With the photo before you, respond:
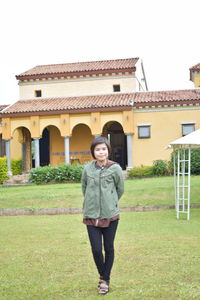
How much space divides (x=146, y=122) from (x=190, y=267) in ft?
79.1

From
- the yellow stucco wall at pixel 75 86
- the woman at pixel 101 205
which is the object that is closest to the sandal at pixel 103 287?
the woman at pixel 101 205

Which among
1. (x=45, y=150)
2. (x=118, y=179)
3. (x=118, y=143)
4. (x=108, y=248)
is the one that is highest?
(x=118, y=143)

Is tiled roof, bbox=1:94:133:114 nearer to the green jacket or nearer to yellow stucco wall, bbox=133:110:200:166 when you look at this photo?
yellow stucco wall, bbox=133:110:200:166

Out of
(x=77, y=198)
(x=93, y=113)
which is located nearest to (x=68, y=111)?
(x=93, y=113)

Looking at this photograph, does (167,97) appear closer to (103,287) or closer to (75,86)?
(75,86)

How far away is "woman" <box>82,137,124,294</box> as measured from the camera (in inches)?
232

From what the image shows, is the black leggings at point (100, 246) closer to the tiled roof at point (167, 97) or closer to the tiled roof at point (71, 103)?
the tiled roof at point (71, 103)

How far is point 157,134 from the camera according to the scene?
30.8m

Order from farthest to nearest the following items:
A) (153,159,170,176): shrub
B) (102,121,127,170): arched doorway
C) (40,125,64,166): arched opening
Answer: (102,121,127,170): arched doorway < (40,125,64,166): arched opening < (153,159,170,176): shrub

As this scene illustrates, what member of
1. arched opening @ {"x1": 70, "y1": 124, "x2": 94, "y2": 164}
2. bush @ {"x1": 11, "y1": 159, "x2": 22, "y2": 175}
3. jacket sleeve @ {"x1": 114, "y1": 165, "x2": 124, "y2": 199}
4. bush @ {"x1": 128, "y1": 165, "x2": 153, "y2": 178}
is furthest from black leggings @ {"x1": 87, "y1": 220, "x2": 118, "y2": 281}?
arched opening @ {"x1": 70, "y1": 124, "x2": 94, "y2": 164}

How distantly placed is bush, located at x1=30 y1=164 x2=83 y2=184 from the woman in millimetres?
20016

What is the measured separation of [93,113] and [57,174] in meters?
6.22

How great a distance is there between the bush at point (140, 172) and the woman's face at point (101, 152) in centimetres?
2159

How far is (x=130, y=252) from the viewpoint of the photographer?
840 cm
